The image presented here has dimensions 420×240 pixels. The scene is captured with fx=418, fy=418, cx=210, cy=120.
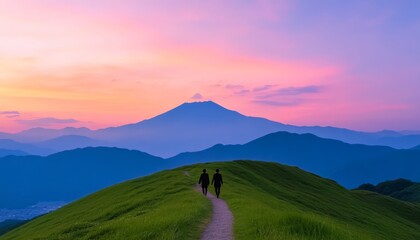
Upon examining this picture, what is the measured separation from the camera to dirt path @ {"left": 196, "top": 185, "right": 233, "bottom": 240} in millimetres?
21530

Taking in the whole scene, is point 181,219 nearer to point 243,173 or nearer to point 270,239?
point 270,239

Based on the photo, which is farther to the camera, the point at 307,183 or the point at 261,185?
the point at 307,183

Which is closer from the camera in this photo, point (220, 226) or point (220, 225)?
point (220, 226)

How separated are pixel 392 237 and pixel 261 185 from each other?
2113cm

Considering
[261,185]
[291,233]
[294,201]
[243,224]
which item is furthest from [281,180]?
[291,233]

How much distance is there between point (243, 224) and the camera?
76.9ft

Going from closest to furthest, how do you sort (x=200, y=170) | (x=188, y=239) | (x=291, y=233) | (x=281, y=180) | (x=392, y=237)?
(x=291, y=233)
(x=188, y=239)
(x=392, y=237)
(x=200, y=170)
(x=281, y=180)

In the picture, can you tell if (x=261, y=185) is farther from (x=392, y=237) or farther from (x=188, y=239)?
(x=188, y=239)

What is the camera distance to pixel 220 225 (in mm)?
25062

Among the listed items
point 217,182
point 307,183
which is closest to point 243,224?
point 217,182

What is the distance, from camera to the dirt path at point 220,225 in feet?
70.6

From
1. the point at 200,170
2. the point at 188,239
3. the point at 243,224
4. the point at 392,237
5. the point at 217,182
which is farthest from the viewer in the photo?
the point at 200,170

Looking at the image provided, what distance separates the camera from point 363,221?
67.3 metres

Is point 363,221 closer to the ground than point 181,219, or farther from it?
closer to the ground
